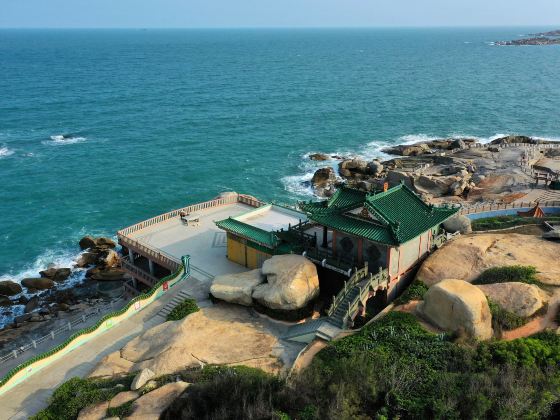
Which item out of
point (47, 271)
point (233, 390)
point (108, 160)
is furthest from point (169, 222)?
point (108, 160)

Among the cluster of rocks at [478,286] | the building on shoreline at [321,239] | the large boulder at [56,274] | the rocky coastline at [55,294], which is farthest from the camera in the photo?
→ the large boulder at [56,274]

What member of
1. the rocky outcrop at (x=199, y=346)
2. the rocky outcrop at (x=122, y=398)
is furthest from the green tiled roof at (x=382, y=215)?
the rocky outcrop at (x=122, y=398)

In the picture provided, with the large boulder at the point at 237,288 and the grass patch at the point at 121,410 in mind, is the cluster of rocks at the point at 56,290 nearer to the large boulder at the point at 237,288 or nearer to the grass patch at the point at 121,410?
the large boulder at the point at 237,288

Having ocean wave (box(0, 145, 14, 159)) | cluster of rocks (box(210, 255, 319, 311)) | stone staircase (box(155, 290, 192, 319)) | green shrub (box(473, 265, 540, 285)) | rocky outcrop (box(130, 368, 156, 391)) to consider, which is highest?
green shrub (box(473, 265, 540, 285))

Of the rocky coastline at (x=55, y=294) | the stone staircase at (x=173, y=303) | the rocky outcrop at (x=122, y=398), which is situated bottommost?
the rocky coastline at (x=55, y=294)

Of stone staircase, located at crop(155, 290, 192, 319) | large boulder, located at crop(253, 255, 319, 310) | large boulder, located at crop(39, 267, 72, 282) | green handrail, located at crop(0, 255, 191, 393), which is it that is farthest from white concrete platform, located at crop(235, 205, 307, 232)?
large boulder, located at crop(39, 267, 72, 282)

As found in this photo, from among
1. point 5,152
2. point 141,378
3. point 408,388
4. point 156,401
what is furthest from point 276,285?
point 5,152

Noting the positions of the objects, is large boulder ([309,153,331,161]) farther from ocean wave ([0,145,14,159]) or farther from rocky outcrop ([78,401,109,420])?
rocky outcrop ([78,401,109,420])
